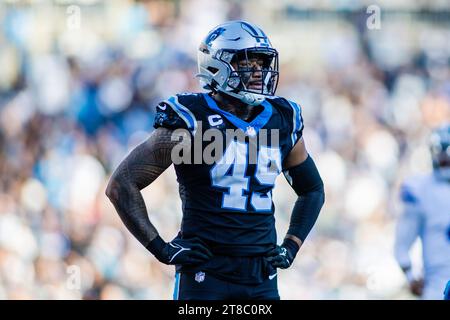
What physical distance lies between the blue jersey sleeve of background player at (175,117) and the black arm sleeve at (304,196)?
1.56 ft

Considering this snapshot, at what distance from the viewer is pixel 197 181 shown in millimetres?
3566

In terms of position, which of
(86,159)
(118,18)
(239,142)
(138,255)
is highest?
(118,18)

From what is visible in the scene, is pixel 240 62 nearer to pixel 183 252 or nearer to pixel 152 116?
pixel 183 252

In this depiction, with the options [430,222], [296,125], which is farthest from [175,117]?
[430,222]

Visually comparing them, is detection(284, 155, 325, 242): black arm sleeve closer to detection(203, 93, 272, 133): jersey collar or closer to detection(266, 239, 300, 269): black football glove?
detection(266, 239, 300, 269): black football glove

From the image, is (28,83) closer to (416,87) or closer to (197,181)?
(416,87)

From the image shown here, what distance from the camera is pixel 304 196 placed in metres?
3.87

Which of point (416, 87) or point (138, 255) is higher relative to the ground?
point (416, 87)

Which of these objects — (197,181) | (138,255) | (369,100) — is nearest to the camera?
(197,181)

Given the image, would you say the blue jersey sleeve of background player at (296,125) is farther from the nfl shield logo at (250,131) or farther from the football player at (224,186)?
the nfl shield logo at (250,131)

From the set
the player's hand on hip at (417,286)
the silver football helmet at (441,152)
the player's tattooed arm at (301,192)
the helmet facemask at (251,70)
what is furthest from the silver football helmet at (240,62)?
the player's hand on hip at (417,286)

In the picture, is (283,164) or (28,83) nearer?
(283,164)

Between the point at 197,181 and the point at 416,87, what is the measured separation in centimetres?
468

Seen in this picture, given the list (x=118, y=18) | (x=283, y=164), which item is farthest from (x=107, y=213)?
(x=283, y=164)
